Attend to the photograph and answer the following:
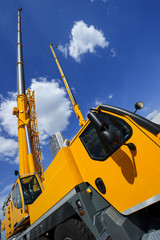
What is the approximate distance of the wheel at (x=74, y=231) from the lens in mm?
1973

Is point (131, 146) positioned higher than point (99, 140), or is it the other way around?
point (99, 140)

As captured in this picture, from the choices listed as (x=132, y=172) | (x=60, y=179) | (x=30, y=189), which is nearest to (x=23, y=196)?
(x=30, y=189)

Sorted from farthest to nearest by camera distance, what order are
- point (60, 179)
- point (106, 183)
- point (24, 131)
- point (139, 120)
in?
point (24, 131), point (60, 179), point (106, 183), point (139, 120)

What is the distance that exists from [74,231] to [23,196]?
3.53m

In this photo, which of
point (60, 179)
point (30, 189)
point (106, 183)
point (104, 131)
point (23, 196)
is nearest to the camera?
point (104, 131)

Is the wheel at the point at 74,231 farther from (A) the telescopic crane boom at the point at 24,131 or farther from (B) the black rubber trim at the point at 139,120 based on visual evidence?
(A) the telescopic crane boom at the point at 24,131

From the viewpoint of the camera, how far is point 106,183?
73.8 inches

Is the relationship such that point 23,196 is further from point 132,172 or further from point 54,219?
point 132,172

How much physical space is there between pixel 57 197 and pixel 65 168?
65 centimetres

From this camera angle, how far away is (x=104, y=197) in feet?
6.25

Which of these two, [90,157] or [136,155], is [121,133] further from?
[90,157]

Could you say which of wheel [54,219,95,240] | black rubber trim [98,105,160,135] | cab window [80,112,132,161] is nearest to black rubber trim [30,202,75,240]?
wheel [54,219,95,240]

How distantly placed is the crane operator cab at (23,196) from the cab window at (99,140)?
13.0ft

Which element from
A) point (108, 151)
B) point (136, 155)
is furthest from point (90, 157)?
point (136, 155)
